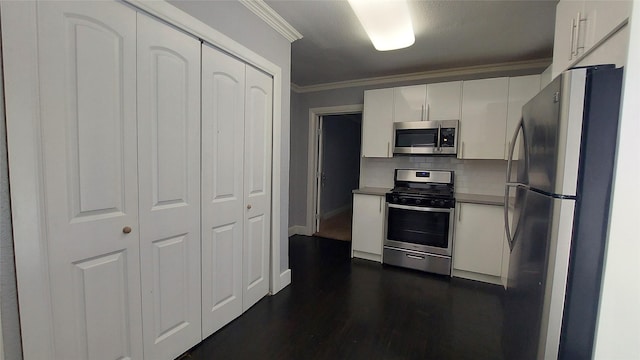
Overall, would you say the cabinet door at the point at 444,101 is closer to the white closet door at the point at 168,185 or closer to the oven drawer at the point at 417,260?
the oven drawer at the point at 417,260

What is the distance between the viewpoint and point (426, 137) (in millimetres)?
3068

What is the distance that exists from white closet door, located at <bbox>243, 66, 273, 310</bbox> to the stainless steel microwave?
1.73 m

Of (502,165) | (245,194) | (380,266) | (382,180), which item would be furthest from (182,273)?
(502,165)

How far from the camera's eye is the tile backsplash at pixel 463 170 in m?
3.12

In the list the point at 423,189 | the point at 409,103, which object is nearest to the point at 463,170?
the point at 423,189

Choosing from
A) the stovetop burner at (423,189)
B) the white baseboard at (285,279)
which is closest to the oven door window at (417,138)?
the stovetop burner at (423,189)

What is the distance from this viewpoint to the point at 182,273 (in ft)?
5.19

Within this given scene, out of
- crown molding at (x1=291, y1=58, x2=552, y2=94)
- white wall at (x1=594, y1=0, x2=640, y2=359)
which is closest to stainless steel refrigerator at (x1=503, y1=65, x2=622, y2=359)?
white wall at (x1=594, y1=0, x2=640, y2=359)

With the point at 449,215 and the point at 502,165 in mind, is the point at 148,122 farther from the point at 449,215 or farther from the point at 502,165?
the point at 502,165

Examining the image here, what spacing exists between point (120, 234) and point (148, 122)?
1.92ft

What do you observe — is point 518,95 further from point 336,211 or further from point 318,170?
point 336,211

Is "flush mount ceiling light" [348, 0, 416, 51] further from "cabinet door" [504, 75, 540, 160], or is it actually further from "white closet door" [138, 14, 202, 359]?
"cabinet door" [504, 75, 540, 160]

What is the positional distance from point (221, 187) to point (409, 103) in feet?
8.13

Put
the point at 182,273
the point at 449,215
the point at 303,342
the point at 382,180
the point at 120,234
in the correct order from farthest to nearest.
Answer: the point at 382,180, the point at 449,215, the point at 303,342, the point at 182,273, the point at 120,234
